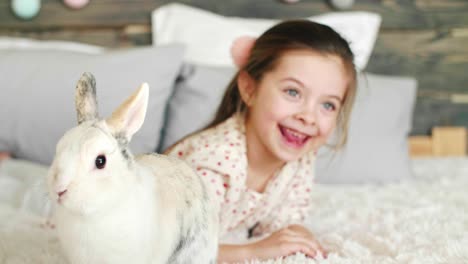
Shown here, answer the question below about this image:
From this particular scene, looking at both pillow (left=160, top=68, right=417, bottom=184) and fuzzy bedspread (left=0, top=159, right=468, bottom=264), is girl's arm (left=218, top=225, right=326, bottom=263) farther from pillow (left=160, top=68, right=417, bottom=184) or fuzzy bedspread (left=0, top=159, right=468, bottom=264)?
pillow (left=160, top=68, right=417, bottom=184)

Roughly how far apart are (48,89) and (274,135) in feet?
2.15

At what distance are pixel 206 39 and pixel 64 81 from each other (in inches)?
19.6

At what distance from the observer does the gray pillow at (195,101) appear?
142 cm

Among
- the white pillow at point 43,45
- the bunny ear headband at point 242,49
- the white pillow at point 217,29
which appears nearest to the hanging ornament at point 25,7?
the white pillow at point 43,45

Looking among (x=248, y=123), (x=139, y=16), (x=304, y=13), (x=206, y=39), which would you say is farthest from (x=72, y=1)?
(x=248, y=123)

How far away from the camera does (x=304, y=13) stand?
5.92 ft

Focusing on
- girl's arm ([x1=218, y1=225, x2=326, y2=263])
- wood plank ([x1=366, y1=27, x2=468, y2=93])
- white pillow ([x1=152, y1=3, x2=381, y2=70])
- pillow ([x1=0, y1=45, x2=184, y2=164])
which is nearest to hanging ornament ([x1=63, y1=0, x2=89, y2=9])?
white pillow ([x1=152, y1=3, x2=381, y2=70])

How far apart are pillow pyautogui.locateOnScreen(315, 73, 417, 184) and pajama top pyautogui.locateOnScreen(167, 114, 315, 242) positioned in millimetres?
292

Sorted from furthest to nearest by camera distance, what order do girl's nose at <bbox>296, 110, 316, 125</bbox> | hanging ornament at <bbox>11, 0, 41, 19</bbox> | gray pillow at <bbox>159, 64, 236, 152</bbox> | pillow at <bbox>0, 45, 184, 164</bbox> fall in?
hanging ornament at <bbox>11, 0, 41, 19</bbox> < gray pillow at <bbox>159, 64, 236, 152</bbox> < pillow at <bbox>0, 45, 184, 164</bbox> < girl's nose at <bbox>296, 110, 316, 125</bbox>

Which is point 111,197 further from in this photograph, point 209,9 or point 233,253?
point 209,9

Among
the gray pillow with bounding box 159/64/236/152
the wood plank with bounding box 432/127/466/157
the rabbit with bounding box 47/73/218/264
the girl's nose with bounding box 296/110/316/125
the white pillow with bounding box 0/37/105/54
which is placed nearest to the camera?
the rabbit with bounding box 47/73/218/264

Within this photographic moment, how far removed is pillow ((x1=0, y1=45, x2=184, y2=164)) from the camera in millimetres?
1294

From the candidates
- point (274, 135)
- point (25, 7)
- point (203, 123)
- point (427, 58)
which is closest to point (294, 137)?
point (274, 135)

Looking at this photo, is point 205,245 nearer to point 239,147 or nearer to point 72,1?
point 239,147
